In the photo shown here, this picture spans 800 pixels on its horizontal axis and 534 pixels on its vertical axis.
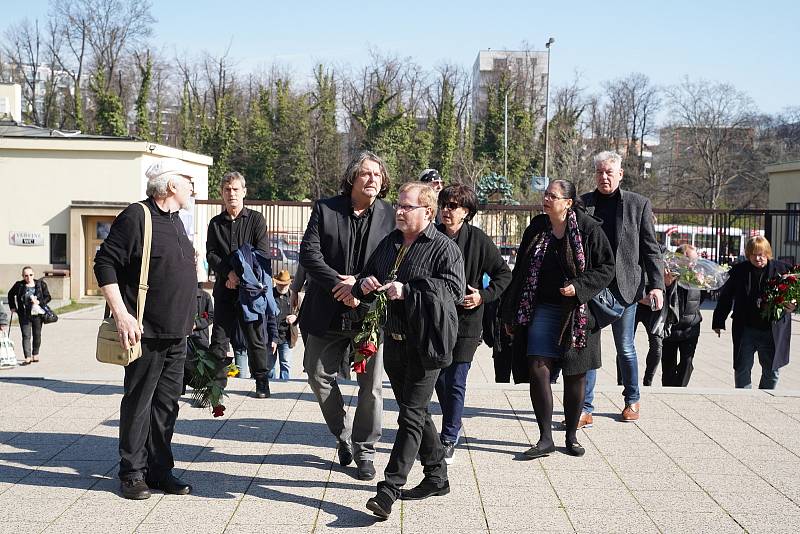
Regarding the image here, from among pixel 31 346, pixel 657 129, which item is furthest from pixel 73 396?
pixel 657 129

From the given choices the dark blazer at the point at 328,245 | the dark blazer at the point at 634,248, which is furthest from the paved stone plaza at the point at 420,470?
the dark blazer at the point at 634,248

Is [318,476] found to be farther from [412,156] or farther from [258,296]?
[412,156]

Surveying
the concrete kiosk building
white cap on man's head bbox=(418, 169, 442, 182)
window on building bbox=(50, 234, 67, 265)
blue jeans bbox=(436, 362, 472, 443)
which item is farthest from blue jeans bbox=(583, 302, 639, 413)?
window on building bbox=(50, 234, 67, 265)

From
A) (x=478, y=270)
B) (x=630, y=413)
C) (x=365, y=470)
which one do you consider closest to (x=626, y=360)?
(x=630, y=413)

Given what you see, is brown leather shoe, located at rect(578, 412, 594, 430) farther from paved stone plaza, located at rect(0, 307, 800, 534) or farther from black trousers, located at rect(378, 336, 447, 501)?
black trousers, located at rect(378, 336, 447, 501)

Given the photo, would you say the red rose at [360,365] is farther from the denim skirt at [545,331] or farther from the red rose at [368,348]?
the denim skirt at [545,331]

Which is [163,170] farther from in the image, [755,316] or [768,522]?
[755,316]

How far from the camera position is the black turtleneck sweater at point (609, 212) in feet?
22.2

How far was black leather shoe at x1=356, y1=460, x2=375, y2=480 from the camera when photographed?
537 cm

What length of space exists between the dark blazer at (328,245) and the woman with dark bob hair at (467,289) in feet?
1.82

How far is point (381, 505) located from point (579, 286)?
205cm

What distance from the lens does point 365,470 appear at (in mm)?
5387

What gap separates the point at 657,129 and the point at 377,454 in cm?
6533

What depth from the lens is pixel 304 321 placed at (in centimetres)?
555
